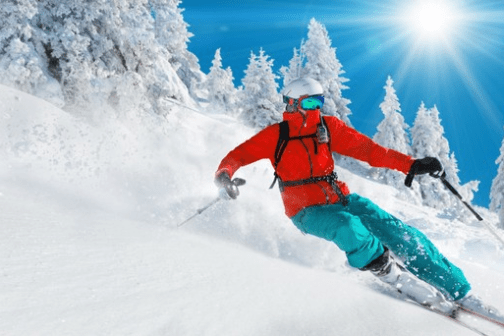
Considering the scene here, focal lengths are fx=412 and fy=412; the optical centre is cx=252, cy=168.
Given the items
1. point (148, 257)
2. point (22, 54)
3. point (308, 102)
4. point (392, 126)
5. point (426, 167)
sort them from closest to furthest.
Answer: point (148, 257) < point (426, 167) < point (308, 102) < point (22, 54) < point (392, 126)

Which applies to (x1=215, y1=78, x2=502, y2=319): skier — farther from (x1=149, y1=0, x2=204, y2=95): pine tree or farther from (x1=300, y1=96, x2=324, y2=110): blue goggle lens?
(x1=149, y1=0, x2=204, y2=95): pine tree

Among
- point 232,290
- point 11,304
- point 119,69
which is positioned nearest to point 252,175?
point 232,290

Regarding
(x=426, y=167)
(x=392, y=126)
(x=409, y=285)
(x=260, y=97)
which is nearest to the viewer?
(x=409, y=285)

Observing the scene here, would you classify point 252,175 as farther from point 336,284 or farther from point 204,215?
point 336,284

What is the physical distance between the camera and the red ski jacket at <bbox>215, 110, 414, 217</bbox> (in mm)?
4699

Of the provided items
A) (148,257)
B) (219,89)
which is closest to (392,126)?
(219,89)

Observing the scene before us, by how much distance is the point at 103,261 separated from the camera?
2.82m

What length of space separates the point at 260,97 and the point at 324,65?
21.4ft

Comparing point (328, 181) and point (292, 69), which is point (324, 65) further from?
point (328, 181)

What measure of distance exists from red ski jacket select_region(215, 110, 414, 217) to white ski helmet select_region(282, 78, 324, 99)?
0.76 feet

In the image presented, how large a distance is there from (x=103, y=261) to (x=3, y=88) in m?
6.57

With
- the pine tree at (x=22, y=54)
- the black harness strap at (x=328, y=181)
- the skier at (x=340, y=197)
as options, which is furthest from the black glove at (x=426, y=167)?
the pine tree at (x=22, y=54)

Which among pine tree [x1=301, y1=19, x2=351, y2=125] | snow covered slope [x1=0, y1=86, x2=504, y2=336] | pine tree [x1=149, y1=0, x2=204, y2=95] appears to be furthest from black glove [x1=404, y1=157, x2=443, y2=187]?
pine tree [x1=149, y1=0, x2=204, y2=95]

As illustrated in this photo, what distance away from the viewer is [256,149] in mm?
4988
